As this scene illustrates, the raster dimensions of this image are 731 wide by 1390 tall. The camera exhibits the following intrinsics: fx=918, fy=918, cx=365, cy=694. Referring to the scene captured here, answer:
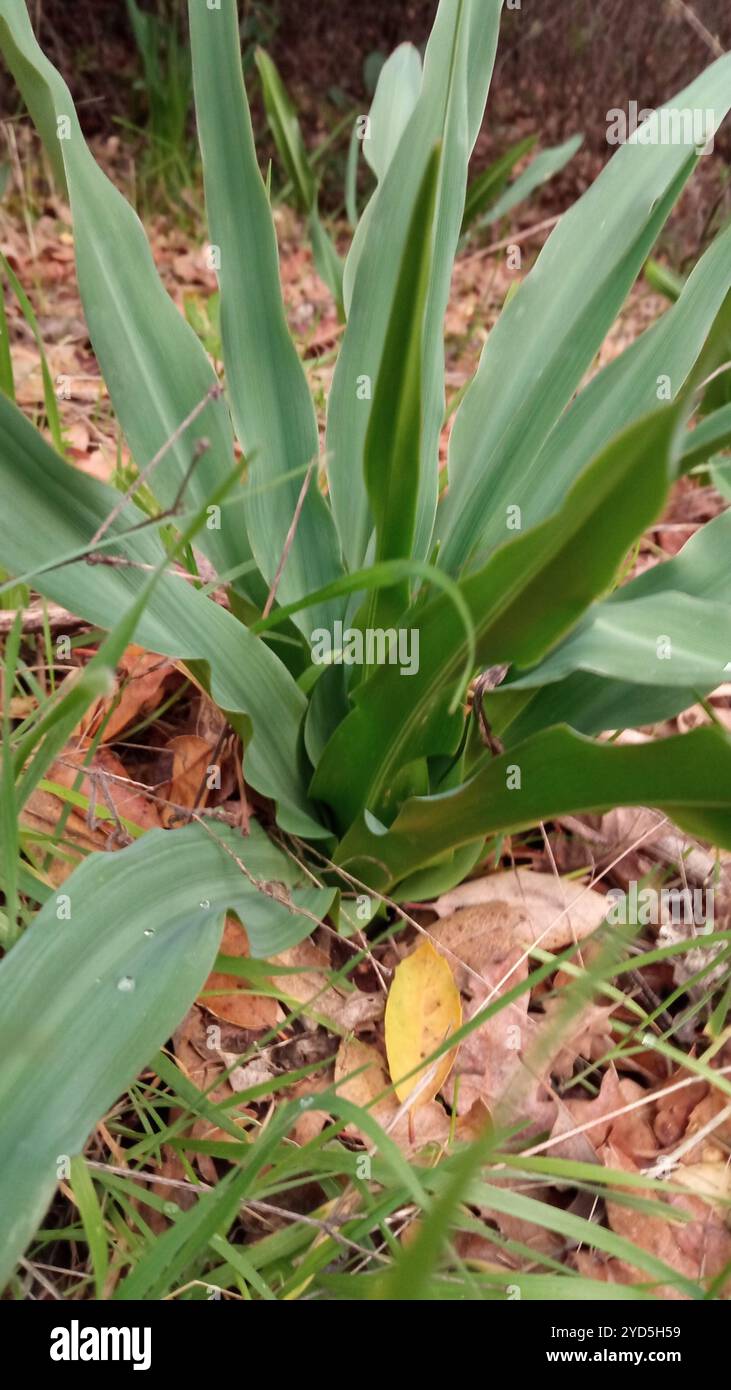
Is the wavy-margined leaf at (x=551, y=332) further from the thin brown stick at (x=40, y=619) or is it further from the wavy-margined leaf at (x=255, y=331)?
the thin brown stick at (x=40, y=619)

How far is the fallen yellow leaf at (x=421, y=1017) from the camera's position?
2.24ft

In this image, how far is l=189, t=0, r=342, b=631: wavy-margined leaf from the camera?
2.22ft

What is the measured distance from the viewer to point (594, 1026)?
2.44 ft

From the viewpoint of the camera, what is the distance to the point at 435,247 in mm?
728

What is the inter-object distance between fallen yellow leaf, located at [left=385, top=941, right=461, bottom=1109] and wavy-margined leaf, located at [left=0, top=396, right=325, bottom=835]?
0.44ft

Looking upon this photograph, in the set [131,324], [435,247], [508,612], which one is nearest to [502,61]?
[435,247]

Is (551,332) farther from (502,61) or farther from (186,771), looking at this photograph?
(502,61)

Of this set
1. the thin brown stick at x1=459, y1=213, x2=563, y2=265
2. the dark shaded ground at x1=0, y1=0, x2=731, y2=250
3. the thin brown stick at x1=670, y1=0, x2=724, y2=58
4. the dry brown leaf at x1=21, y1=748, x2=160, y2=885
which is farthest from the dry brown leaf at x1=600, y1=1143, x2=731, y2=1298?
the dark shaded ground at x1=0, y1=0, x2=731, y2=250

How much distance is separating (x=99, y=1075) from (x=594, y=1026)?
42cm

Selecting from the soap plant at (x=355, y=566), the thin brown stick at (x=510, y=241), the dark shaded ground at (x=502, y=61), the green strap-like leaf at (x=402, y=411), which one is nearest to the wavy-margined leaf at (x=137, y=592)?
the soap plant at (x=355, y=566)

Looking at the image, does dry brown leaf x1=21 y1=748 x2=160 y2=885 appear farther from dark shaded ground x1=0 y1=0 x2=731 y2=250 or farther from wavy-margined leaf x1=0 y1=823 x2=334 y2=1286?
dark shaded ground x1=0 y1=0 x2=731 y2=250

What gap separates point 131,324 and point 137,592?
8.4 inches

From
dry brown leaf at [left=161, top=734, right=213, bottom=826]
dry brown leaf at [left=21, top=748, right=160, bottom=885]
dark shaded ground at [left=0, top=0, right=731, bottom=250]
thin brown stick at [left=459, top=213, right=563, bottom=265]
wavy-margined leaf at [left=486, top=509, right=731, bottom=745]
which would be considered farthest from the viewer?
dark shaded ground at [left=0, top=0, right=731, bottom=250]
